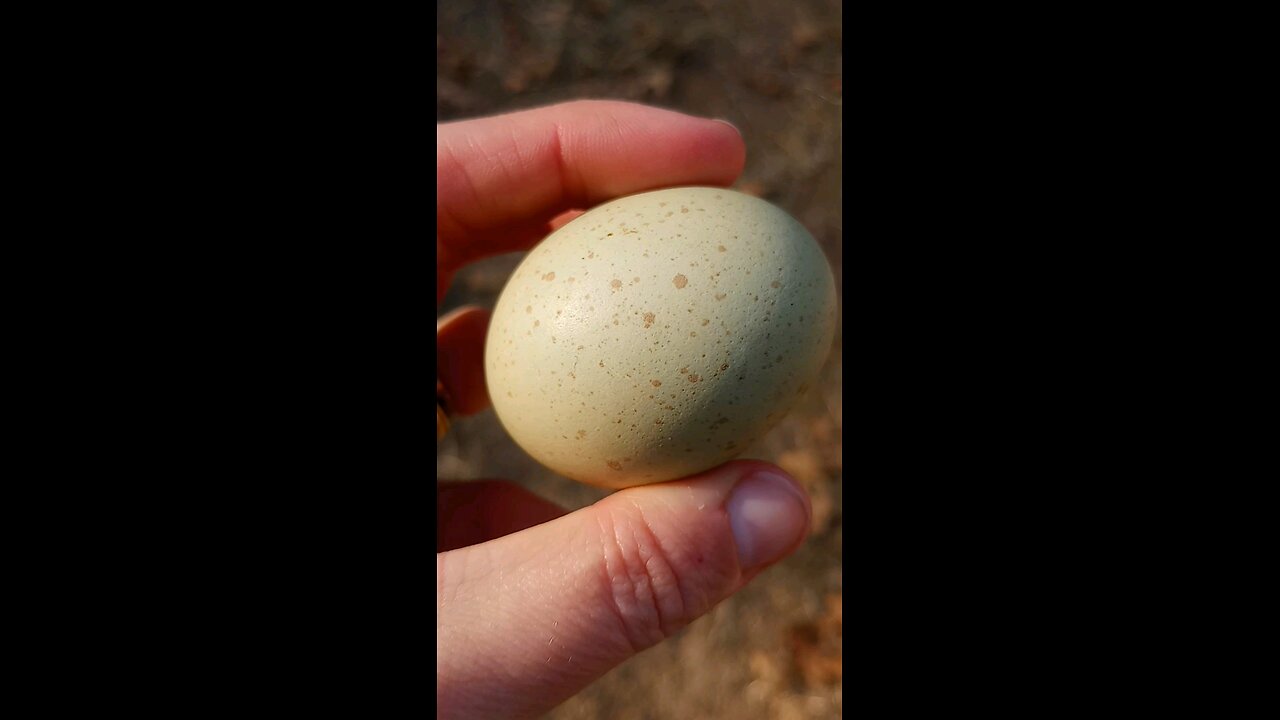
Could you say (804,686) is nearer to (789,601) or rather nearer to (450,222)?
(789,601)

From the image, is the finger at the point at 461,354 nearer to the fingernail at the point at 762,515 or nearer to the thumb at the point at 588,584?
the thumb at the point at 588,584

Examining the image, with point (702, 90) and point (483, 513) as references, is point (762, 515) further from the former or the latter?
point (702, 90)

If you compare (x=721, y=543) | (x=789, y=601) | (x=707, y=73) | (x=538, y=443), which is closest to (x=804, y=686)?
(x=789, y=601)

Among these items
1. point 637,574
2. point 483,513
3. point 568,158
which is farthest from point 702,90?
point 637,574

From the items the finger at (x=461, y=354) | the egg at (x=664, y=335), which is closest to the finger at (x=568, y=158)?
the finger at (x=461, y=354)

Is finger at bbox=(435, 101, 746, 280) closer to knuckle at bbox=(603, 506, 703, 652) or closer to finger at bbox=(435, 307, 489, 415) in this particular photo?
finger at bbox=(435, 307, 489, 415)

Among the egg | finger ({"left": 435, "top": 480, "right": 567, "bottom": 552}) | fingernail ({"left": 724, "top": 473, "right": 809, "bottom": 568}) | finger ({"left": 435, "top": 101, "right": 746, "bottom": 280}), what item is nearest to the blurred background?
finger ({"left": 435, "top": 480, "right": 567, "bottom": 552})
